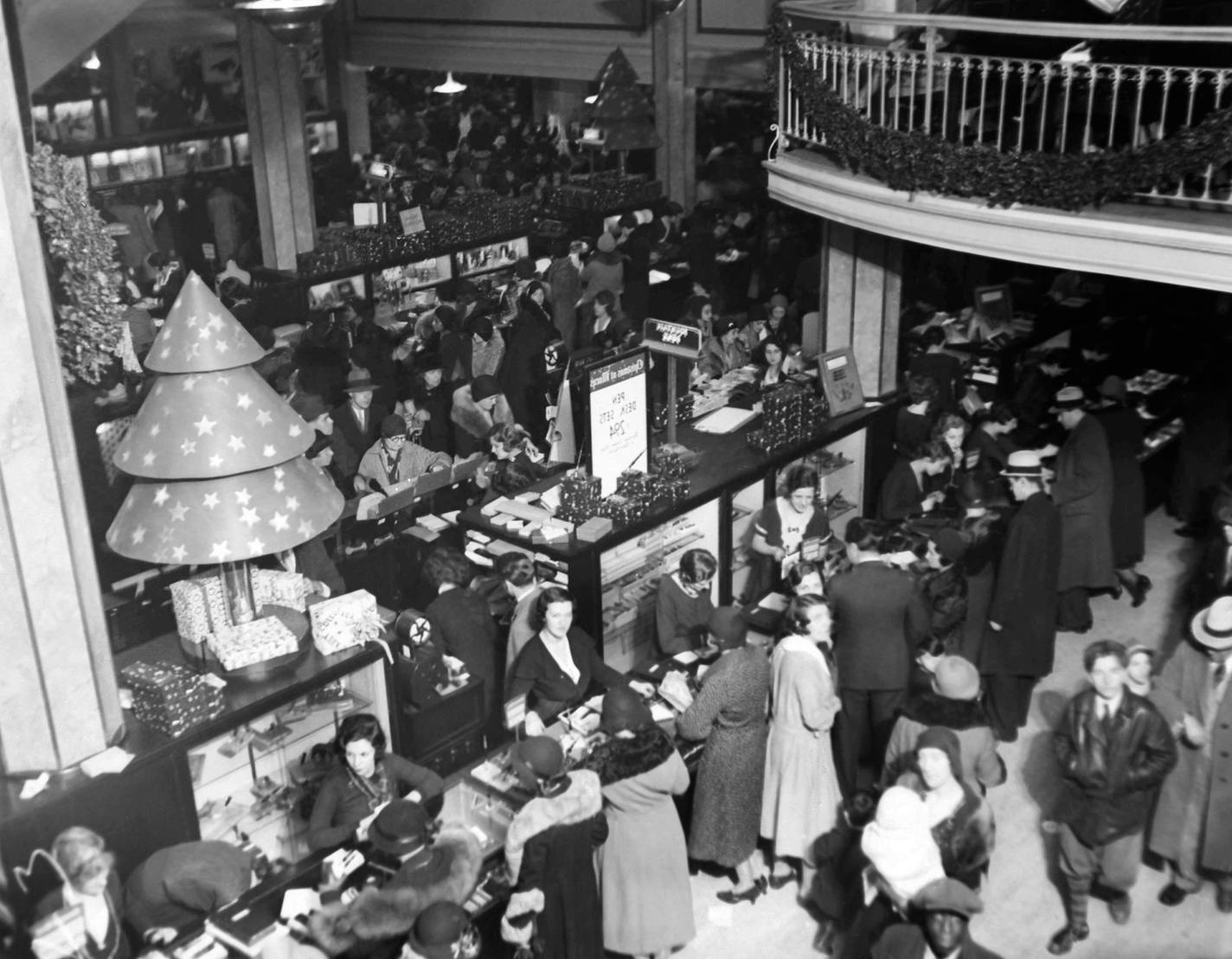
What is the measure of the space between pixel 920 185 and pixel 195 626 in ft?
16.3

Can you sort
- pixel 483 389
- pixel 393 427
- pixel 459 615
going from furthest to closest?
pixel 483 389, pixel 393 427, pixel 459 615

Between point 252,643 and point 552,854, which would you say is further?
point 252,643

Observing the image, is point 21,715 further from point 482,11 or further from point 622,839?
point 482,11

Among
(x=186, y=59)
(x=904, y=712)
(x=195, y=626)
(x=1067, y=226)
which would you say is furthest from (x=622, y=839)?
(x=186, y=59)

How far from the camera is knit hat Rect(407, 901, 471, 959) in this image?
4.94 m

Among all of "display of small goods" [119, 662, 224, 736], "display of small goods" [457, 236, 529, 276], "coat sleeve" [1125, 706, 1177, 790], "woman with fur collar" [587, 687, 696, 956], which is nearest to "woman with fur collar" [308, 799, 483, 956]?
"woman with fur collar" [587, 687, 696, 956]

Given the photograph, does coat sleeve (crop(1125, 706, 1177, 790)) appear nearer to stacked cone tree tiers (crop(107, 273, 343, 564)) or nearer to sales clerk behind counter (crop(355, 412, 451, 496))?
stacked cone tree tiers (crop(107, 273, 343, 564))

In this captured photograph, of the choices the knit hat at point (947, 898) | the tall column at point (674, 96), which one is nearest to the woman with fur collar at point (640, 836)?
the knit hat at point (947, 898)

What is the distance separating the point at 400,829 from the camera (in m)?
5.52

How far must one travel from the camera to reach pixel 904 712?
6.29 meters

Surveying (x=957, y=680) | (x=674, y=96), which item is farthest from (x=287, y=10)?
(x=674, y=96)

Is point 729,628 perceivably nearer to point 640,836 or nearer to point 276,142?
point 640,836

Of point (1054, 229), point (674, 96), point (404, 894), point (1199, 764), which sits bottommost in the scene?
point (1199, 764)

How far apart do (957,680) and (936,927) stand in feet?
4.38
